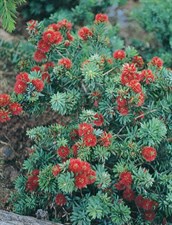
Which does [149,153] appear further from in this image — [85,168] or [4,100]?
[4,100]

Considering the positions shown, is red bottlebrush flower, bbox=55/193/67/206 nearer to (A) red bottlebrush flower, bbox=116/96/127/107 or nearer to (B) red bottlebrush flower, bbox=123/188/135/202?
(B) red bottlebrush flower, bbox=123/188/135/202

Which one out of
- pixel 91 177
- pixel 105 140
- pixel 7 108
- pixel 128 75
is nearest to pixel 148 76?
pixel 128 75

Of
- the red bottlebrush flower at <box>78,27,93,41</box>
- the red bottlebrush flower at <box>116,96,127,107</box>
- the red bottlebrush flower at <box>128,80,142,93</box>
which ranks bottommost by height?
the red bottlebrush flower at <box>116,96,127,107</box>

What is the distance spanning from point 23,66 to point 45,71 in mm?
252

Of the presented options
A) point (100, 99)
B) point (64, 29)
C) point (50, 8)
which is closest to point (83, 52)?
point (64, 29)

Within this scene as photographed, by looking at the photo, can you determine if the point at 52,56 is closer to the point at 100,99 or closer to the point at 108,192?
the point at 100,99

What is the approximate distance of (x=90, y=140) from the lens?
296 centimetres

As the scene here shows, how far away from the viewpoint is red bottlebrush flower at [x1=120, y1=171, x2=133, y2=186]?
2.98 m

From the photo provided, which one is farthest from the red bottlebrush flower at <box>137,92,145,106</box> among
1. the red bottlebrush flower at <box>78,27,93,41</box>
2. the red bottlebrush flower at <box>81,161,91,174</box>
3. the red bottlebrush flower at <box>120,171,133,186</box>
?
the red bottlebrush flower at <box>78,27,93,41</box>

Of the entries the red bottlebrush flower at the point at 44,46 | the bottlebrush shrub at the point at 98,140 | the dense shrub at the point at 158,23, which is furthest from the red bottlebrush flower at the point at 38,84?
the dense shrub at the point at 158,23

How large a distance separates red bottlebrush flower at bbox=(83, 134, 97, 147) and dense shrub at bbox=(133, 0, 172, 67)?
1.83m

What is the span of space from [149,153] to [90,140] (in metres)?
0.35

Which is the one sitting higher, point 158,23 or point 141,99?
point 141,99

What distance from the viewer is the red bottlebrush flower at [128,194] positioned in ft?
10.1
